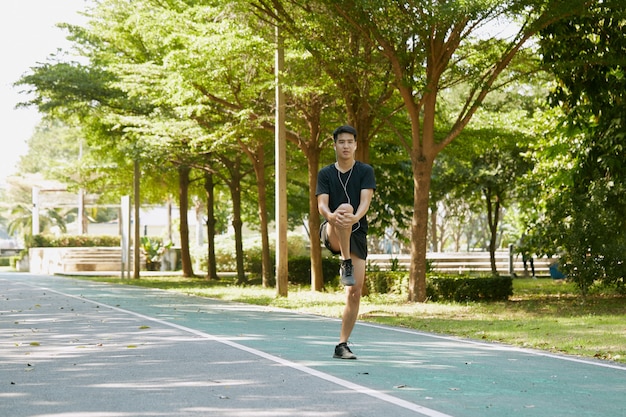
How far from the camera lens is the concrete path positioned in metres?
7.03

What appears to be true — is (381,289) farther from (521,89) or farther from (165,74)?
(521,89)

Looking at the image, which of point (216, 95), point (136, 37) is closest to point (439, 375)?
point (216, 95)

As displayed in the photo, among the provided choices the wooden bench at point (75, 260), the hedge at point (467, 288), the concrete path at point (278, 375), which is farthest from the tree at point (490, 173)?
the concrete path at point (278, 375)

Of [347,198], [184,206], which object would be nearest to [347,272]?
[347,198]

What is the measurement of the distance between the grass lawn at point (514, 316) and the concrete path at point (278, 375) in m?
1.04

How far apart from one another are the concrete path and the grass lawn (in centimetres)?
104

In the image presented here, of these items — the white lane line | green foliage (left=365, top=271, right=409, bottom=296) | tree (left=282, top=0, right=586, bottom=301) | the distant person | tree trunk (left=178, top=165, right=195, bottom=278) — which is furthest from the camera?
tree trunk (left=178, top=165, right=195, bottom=278)

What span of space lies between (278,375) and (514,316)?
34.0 feet

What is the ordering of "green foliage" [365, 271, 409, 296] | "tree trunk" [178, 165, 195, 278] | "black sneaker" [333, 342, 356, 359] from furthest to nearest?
"tree trunk" [178, 165, 195, 278] → "green foliage" [365, 271, 409, 296] → "black sneaker" [333, 342, 356, 359]

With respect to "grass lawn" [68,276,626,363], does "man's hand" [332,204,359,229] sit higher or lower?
higher

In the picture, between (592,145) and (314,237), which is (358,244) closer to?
(592,145)

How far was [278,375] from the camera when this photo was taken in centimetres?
859

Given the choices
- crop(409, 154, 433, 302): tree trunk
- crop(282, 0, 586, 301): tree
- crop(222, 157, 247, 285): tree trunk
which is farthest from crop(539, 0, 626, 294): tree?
crop(222, 157, 247, 285): tree trunk

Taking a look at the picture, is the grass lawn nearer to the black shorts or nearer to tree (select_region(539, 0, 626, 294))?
tree (select_region(539, 0, 626, 294))
